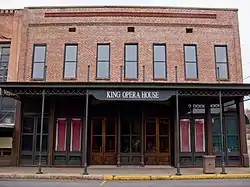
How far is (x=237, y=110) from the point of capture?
59.4 ft

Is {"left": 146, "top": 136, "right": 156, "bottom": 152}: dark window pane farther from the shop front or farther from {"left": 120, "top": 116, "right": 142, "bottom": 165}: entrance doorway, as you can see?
{"left": 120, "top": 116, "right": 142, "bottom": 165}: entrance doorway

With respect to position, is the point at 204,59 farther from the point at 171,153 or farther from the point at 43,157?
the point at 43,157

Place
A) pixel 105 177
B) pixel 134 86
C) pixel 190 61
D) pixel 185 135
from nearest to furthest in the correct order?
1. pixel 105 177
2. pixel 134 86
3. pixel 185 135
4. pixel 190 61

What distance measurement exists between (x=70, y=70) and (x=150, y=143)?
7.07 meters

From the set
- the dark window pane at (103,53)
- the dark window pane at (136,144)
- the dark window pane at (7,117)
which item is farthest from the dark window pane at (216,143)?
the dark window pane at (7,117)

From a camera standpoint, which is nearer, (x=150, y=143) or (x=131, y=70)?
(x=150, y=143)

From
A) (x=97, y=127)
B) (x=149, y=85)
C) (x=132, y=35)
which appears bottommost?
(x=97, y=127)

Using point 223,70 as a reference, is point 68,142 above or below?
below

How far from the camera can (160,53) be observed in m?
18.9

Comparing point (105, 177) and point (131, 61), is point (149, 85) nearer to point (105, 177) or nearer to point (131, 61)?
point (131, 61)

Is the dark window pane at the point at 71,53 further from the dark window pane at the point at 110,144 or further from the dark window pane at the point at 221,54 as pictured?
the dark window pane at the point at 221,54

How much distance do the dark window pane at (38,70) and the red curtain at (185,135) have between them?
9694 mm

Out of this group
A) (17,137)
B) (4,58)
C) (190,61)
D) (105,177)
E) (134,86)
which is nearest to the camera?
(105,177)

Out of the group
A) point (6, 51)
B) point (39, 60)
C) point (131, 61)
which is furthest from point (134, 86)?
point (6, 51)
